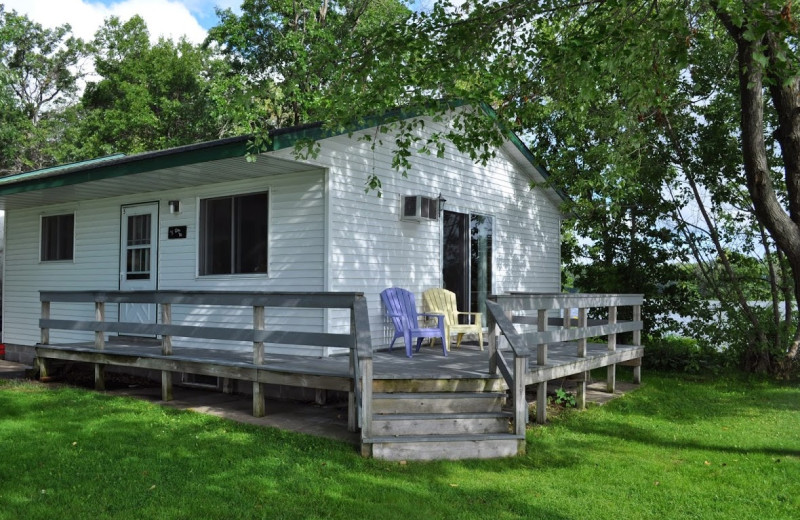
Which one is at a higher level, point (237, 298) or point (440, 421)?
point (237, 298)

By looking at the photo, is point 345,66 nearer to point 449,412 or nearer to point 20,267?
point 449,412

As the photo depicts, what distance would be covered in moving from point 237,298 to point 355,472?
2.54 m

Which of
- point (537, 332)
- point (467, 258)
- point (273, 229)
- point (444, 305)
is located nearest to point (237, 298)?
point (273, 229)

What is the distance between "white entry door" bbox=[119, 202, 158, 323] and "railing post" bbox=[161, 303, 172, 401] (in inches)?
83.3

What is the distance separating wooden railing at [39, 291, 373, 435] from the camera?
5.17 metres

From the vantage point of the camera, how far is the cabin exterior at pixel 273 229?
7.64 m

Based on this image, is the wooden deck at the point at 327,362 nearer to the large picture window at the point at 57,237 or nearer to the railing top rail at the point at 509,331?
the railing top rail at the point at 509,331

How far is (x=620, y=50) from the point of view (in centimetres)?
542

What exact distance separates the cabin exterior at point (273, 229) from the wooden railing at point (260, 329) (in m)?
1.16

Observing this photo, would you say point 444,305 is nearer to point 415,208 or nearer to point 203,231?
point 415,208

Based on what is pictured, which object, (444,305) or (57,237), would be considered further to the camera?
(57,237)

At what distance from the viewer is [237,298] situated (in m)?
6.54

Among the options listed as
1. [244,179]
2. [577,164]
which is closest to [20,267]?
[244,179]

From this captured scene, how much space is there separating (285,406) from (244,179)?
2901 mm
